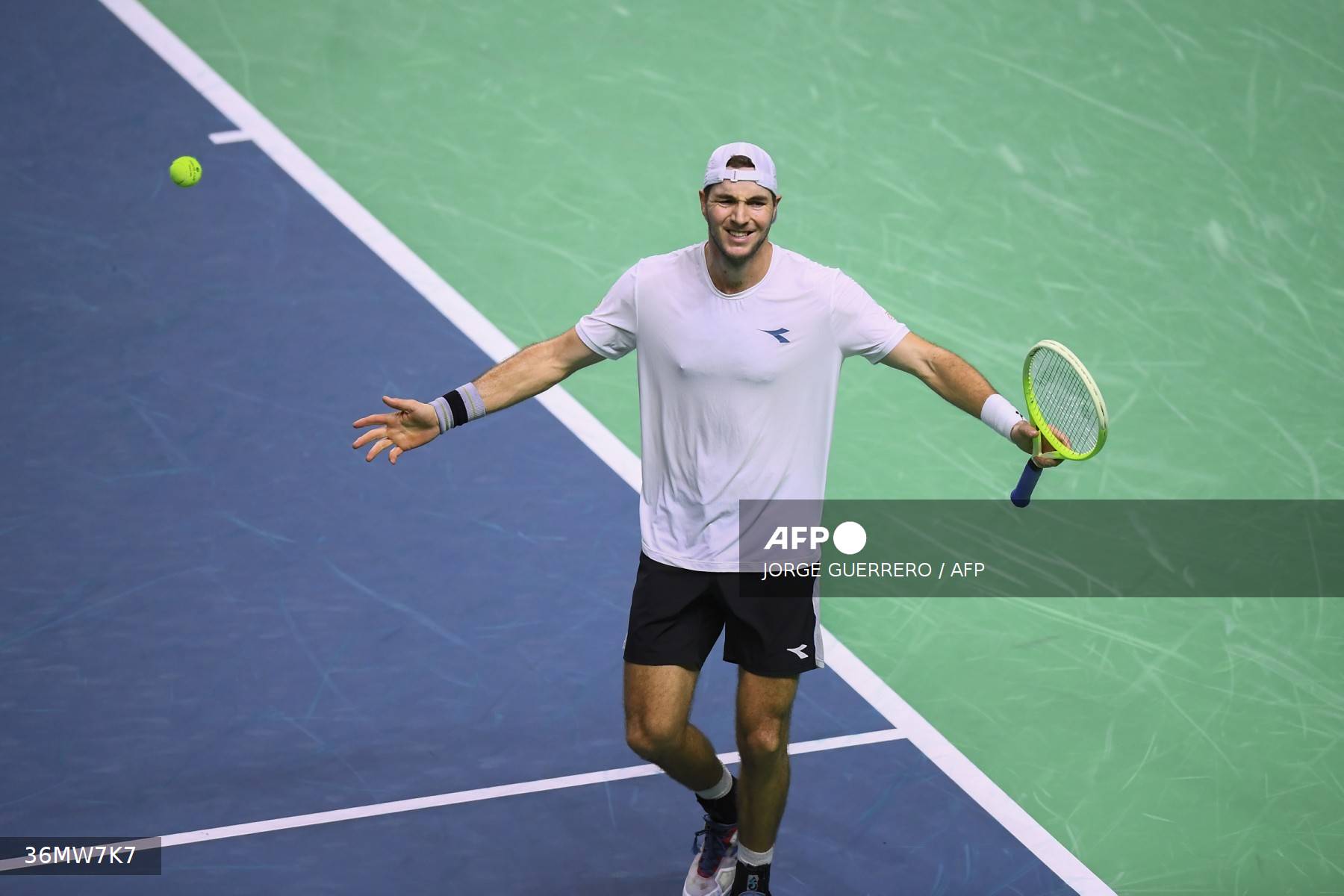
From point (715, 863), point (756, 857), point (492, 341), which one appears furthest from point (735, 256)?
point (492, 341)

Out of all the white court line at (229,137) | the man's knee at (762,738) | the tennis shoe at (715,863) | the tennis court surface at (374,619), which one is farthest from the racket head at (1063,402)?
the white court line at (229,137)

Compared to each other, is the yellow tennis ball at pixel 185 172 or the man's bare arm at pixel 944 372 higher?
the yellow tennis ball at pixel 185 172

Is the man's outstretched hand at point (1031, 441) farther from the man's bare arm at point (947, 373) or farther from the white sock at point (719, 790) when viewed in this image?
the white sock at point (719, 790)

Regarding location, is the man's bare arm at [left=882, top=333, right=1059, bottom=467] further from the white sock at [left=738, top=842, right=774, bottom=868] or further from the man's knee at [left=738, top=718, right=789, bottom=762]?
the white sock at [left=738, top=842, right=774, bottom=868]

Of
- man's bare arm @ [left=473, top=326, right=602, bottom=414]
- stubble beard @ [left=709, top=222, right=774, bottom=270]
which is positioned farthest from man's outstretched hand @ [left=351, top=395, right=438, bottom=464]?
stubble beard @ [left=709, top=222, right=774, bottom=270]

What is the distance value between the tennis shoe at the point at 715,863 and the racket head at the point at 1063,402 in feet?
6.23

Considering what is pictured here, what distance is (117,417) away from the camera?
28.3 ft

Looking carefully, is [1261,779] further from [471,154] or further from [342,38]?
[342,38]

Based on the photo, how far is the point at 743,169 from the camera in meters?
5.55

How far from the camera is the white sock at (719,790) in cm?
623

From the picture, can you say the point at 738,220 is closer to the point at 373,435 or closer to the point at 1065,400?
the point at 1065,400

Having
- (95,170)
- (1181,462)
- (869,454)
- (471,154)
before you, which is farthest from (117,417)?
(1181,462)

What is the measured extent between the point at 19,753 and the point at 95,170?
4670mm

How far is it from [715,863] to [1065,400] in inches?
84.1
